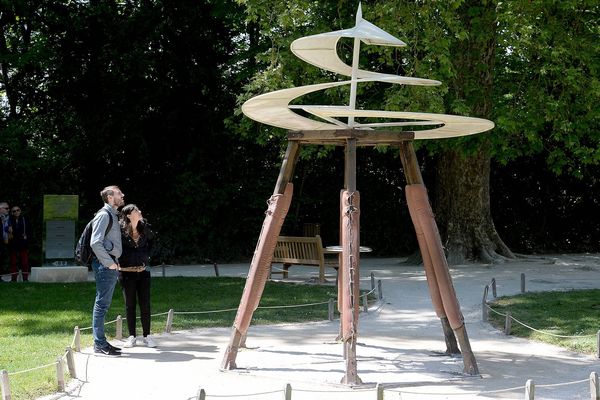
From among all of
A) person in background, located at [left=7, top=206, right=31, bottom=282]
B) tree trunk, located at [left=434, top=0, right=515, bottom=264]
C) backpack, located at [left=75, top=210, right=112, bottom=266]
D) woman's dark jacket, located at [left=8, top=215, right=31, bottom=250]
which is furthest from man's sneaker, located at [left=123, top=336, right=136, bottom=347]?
tree trunk, located at [left=434, top=0, right=515, bottom=264]

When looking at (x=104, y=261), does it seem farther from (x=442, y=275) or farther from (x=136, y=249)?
(x=442, y=275)

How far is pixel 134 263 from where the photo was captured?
32.6 ft

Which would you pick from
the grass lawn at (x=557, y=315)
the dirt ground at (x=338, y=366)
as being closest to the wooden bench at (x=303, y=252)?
the dirt ground at (x=338, y=366)

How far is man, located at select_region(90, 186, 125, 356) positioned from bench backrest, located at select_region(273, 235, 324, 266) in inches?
273

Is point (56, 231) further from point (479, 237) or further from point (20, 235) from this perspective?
point (479, 237)

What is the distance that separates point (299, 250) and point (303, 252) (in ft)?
0.29

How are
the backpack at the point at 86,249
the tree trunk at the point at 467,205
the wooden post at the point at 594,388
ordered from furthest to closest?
the tree trunk at the point at 467,205 < the backpack at the point at 86,249 < the wooden post at the point at 594,388

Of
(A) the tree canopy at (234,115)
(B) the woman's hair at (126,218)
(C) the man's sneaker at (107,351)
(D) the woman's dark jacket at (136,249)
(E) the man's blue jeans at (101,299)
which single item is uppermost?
(A) the tree canopy at (234,115)

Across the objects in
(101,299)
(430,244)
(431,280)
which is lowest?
(101,299)

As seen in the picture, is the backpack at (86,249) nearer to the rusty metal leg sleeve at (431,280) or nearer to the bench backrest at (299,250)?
the rusty metal leg sleeve at (431,280)

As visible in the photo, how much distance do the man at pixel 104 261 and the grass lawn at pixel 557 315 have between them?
5228 millimetres

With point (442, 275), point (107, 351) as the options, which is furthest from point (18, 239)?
point (442, 275)

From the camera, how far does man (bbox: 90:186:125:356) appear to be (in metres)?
9.33

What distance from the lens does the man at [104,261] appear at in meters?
9.33
